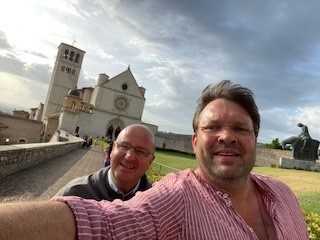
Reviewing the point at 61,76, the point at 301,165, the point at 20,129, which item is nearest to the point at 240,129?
the point at 301,165

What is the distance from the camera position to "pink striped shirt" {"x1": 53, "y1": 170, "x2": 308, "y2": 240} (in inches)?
49.6

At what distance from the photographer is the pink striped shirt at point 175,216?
4.13 feet

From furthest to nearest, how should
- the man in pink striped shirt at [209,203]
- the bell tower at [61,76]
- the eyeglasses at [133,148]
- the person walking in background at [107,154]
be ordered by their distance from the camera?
1. the bell tower at [61,76]
2. the person walking in background at [107,154]
3. the eyeglasses at [133,148]
4. the man in pink striped shirt at [209,203]

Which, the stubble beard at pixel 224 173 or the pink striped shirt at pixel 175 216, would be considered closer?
the pink striped shirt at pixel 175 216

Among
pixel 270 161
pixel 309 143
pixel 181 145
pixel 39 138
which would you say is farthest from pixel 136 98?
pixel 309 143

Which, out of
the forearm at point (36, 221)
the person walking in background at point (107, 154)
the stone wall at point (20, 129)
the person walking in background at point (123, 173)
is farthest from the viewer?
the stone wall at point (20, 129)

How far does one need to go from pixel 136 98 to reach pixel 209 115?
60.0 m

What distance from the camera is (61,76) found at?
72000mm

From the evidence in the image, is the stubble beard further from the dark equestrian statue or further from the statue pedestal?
the dark equestrian statue

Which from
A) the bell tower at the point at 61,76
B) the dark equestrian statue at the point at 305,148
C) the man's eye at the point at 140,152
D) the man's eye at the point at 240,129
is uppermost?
the bell tower at the point at 61,76

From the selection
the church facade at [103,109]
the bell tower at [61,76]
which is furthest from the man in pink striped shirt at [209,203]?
the bell tower at [61,76]

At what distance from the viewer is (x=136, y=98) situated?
61.9m

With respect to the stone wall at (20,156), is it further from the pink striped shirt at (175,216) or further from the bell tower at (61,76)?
the bell tower at (61,76)

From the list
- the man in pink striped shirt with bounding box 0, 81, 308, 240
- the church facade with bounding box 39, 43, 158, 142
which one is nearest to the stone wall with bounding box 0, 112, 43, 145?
the church facade with bounding box 39, 43, 158, 142
